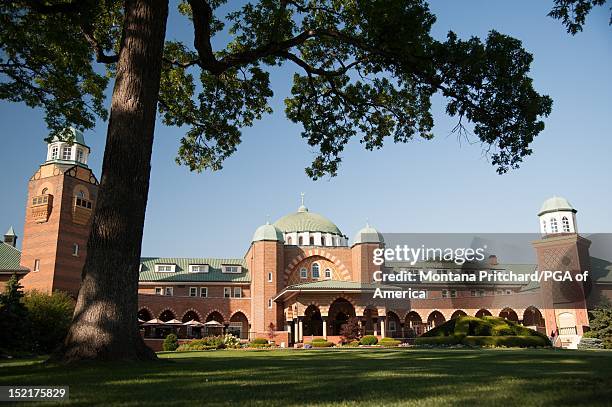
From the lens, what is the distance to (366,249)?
5125 centimetres

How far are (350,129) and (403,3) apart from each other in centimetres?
516

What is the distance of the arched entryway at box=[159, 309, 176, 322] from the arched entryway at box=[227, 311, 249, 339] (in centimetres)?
581

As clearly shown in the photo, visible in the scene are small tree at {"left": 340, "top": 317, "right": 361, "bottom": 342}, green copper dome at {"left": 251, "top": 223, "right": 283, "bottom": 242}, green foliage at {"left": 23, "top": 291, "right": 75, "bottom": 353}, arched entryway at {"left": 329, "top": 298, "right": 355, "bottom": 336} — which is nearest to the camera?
green foliage at {"left": 23, "top": 291, "right": 75, "bottom": 353}

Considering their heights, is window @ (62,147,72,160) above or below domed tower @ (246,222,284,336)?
above

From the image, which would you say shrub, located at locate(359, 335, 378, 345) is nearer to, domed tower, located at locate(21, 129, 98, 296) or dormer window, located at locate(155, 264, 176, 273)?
domed tower, located at locate(21, 129, 98, 296)

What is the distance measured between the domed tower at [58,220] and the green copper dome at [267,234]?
1558 cm

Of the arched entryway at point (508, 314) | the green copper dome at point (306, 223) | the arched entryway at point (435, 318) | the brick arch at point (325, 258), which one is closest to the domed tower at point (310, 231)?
the green copper dome at point (306, 223)

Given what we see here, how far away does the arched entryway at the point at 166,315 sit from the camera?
49756 millimetres

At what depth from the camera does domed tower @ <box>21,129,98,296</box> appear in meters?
41.3

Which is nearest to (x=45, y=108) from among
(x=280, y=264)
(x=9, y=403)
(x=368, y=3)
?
(x=368, y=3)

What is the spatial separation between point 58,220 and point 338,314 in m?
26.1

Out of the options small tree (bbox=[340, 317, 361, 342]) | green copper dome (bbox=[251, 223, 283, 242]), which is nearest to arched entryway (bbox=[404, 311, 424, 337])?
small tree (bbox=[340, 317, 361, 342])

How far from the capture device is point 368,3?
1134 cm

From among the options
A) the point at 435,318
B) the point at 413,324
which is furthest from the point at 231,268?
the point at 435,318
